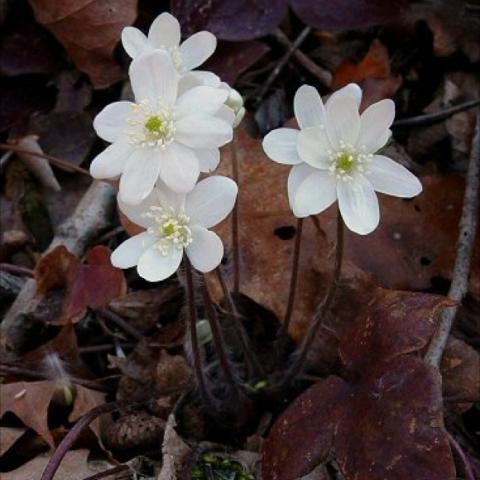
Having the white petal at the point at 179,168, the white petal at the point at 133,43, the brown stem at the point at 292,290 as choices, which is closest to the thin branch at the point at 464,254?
the brown stem at the point at 292,290

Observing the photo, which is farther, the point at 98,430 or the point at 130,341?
the point at 130,341

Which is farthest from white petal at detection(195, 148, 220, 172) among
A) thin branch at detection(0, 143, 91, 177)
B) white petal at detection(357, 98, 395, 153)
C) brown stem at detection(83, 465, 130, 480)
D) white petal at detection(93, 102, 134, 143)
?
thin branch at detection(0, 143, 91, 177)

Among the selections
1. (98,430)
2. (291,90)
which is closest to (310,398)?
(98,430)

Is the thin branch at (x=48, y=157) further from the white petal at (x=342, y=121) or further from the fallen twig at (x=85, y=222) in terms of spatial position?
the white petal at (x=342, y=121)

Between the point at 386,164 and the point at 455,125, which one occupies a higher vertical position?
the point at 386,164

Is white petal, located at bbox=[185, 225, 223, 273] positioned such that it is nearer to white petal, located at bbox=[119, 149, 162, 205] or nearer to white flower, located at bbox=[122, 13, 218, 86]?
white petal, located at bbox=[119, 149, 162, 205]

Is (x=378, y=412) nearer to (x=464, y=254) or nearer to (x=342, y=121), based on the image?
(x=342, y=121)

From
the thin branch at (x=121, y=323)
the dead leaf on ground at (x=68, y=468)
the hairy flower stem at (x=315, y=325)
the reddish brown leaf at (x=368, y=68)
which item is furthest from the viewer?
the reddish brown leaf at (x=368, y=68)

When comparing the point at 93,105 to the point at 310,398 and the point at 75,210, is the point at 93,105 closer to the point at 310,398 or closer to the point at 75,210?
the point at 75,210
